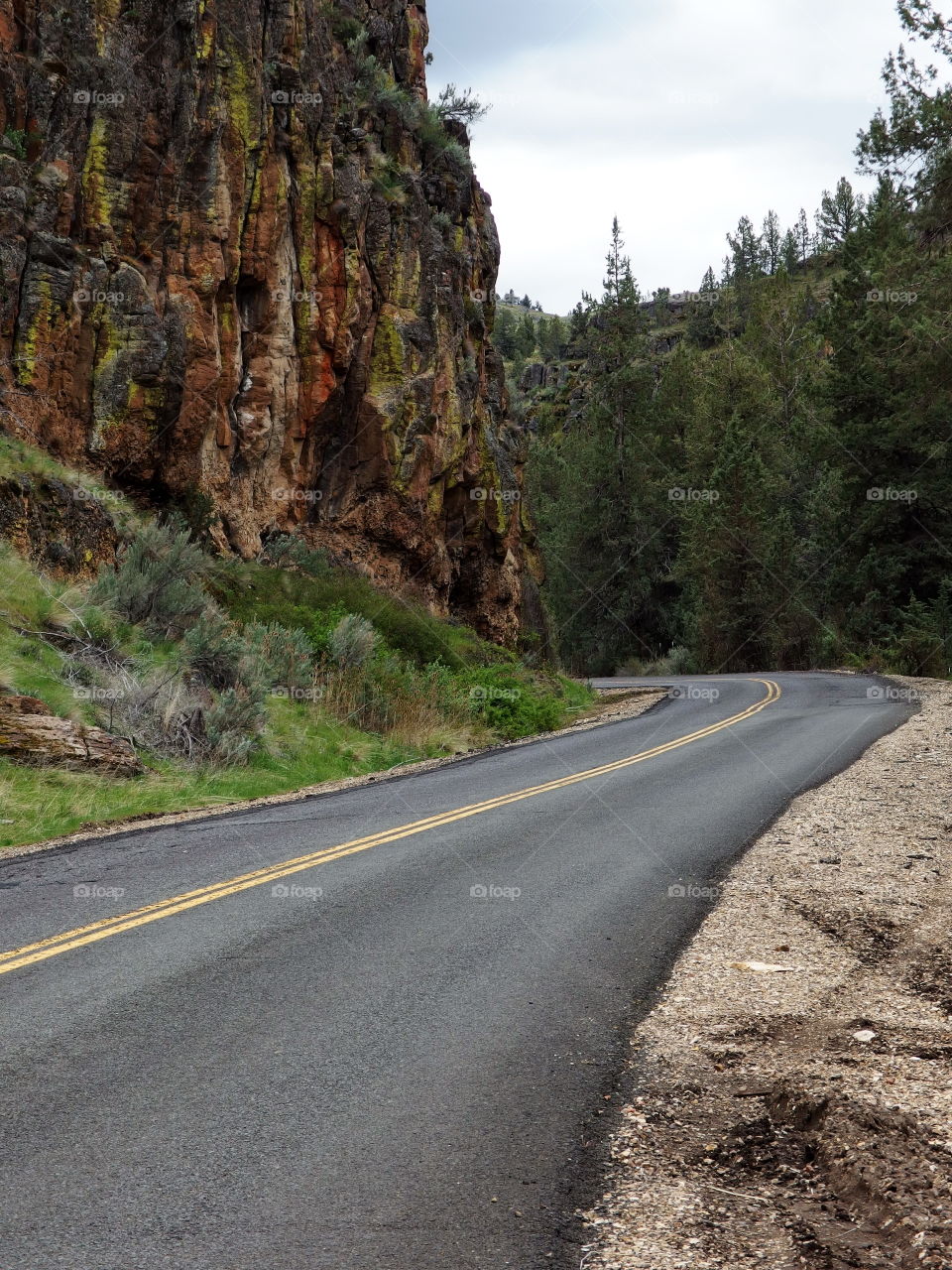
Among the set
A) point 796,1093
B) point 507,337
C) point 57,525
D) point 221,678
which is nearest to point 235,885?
point 796,1093

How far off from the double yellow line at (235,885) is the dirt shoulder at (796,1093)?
3327mm

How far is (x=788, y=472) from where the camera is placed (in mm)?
50625

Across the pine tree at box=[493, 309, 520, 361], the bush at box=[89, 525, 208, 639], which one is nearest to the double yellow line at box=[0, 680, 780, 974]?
the bush at box=[89, 525, 208, 639]

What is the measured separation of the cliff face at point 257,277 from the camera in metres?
17.5

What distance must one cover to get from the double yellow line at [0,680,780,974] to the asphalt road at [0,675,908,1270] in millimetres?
32

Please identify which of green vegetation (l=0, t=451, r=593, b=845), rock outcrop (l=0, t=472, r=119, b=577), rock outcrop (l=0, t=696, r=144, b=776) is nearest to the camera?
rock outcrop (l=0, t=696, r=144, b=776)

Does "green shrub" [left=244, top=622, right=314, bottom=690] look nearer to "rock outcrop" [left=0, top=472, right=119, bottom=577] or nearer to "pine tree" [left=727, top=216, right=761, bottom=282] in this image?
"rock outcrop" [left=0, top=472, right=119, bottom=577]

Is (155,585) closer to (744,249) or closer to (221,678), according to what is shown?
(221,678)

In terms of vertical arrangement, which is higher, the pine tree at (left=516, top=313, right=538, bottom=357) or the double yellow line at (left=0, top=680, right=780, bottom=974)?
the pine tree at (left=516, top=313, right=538, bottom=357)

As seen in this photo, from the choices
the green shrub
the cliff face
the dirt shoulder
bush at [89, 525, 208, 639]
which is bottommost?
the dirt shoulder

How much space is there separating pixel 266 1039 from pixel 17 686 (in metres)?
8.54

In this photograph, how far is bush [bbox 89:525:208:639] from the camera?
50.5 feet

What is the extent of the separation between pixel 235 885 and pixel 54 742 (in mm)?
4855

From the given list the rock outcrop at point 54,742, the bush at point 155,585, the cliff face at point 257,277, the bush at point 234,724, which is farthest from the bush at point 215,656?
the cliff face at point 257,277
